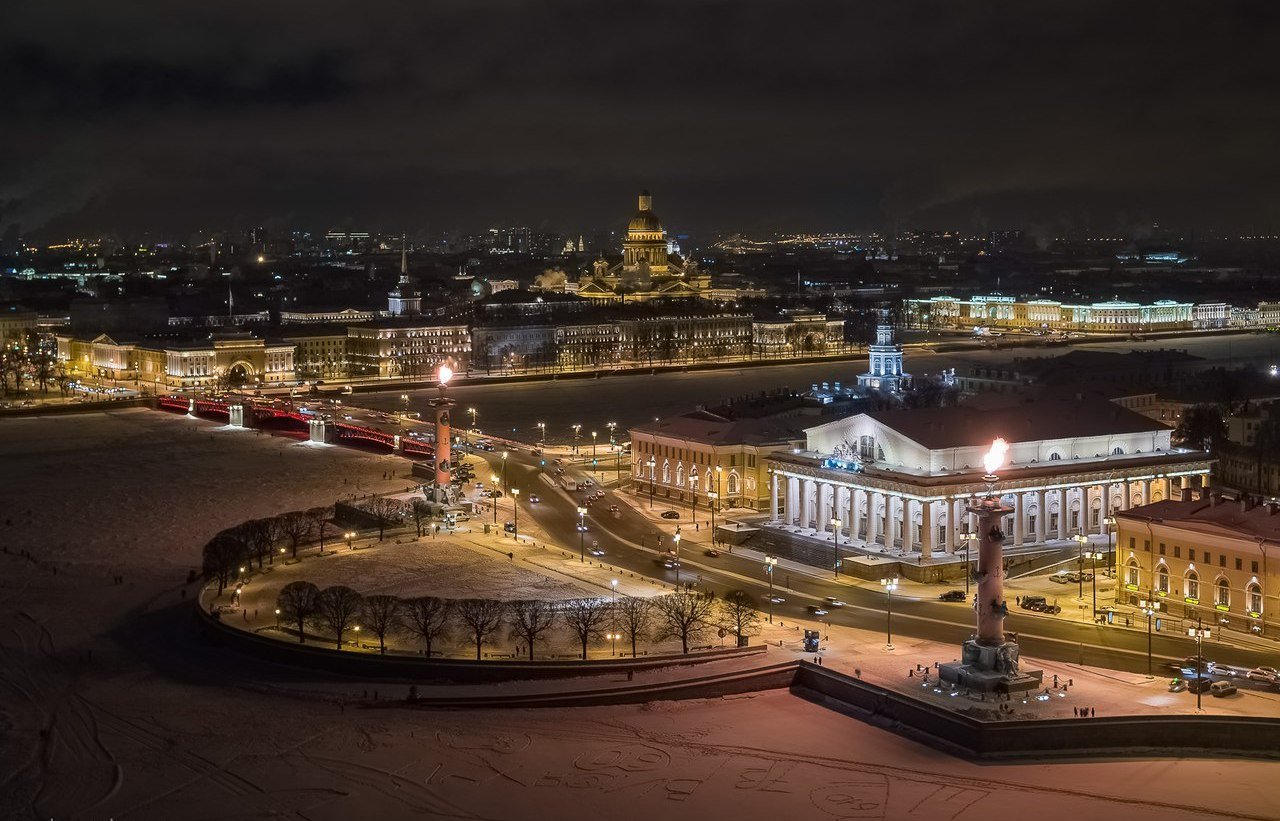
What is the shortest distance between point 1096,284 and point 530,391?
75.9 metres

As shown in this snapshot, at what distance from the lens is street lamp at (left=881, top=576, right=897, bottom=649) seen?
64.3ft

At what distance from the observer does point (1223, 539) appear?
68.4ft

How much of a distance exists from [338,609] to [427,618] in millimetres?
1083

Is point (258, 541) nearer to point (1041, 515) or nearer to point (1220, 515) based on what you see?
point (1041, 515)

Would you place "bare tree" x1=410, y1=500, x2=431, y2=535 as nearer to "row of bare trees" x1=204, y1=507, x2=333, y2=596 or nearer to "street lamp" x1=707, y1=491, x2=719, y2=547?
"row of bare trees" x1=204, y1=507, x2=333, y2=596

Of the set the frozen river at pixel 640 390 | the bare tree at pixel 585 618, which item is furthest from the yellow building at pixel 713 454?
the frozen river at pixel 640 390

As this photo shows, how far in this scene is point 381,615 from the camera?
19.7 m

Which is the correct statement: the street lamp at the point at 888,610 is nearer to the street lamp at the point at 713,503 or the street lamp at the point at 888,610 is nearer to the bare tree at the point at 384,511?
the street lamp at the point at 713,503

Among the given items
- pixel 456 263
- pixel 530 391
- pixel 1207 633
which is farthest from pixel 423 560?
pixel 456 263

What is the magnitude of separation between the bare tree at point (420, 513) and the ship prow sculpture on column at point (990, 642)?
37.1 ft

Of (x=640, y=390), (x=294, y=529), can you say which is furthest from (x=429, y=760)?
(x=640, y=390)

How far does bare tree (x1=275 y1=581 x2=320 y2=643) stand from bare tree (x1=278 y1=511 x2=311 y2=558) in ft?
13.1

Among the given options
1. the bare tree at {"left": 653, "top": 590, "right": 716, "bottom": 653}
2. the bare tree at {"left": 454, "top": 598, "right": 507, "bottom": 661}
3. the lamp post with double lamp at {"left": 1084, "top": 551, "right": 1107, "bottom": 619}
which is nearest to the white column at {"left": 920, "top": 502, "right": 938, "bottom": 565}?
the lamp post with double lamp at {"left": 1084, "top": 551, "right": 1107, "bottom": 619}

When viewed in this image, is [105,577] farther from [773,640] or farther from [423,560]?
[773,640]
